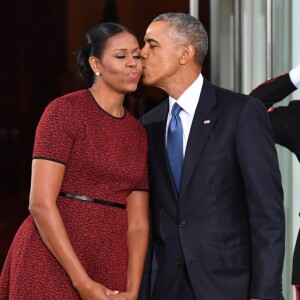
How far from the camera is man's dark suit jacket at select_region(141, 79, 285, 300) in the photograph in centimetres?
270

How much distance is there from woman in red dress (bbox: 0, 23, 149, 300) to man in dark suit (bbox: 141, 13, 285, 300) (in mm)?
99

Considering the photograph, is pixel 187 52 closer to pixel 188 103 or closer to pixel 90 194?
pixel 188 103

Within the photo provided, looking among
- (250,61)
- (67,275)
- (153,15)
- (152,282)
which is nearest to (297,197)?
(250,61)

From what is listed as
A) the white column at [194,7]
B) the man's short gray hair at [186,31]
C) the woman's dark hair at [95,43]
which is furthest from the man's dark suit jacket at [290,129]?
the white column at [194,7]

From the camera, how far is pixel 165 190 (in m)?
2.84

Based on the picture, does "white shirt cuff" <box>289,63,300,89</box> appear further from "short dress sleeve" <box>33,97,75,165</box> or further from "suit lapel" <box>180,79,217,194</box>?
"short dress sleeve" <box>33,97,75,165</box>

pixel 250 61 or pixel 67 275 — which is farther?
pixel 250 61

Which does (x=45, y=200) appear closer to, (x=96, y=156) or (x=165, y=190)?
(x=96, y=156)

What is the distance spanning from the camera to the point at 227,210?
9.02 feet

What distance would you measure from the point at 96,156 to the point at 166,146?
257 mm

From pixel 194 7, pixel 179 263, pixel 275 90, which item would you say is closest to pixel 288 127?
pixel 275 90

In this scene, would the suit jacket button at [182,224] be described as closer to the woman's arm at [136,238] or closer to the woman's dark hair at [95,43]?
the woman's arm at [136,238]

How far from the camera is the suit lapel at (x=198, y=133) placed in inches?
109

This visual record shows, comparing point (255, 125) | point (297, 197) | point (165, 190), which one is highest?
point (255, 125)
